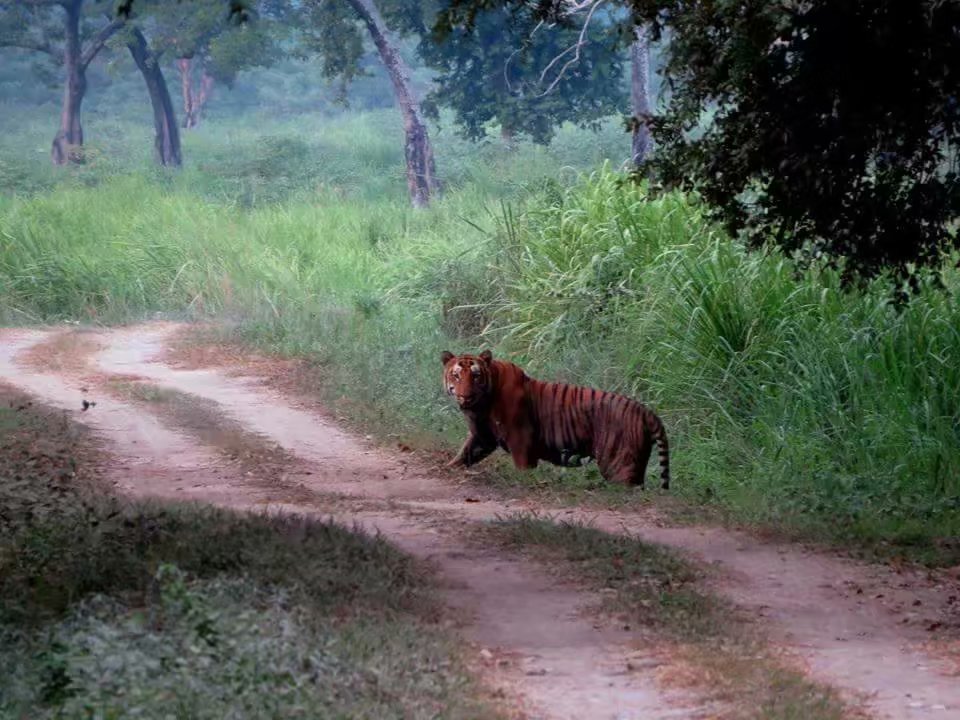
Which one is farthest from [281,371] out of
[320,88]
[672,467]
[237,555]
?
[320,88]

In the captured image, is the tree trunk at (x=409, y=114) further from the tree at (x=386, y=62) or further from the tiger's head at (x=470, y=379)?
the tiger's head at (x=470, y=379)

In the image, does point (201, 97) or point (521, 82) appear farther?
point (201, 97)

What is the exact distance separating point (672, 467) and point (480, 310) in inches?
212

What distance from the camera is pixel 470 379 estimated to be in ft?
32.7

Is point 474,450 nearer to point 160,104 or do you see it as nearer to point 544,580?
point 544,580

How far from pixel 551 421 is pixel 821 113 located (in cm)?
340

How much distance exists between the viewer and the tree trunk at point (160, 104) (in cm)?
3650

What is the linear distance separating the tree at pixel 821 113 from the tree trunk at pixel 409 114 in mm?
19576

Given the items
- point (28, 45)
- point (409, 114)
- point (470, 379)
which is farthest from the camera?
point (28, 45)

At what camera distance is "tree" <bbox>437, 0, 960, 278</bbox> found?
23.2ft

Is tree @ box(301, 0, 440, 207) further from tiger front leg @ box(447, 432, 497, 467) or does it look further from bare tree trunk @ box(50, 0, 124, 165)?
tiger front leg @ box(447, 432, 497, 467)

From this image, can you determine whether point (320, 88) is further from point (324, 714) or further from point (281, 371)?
point (324, 714)

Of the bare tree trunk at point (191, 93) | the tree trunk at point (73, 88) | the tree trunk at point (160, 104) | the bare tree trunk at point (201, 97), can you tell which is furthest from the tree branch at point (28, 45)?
the bare tree trunk at point (201, 97)

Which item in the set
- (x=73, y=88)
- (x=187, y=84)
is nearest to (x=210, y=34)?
(x=73, y=88)
